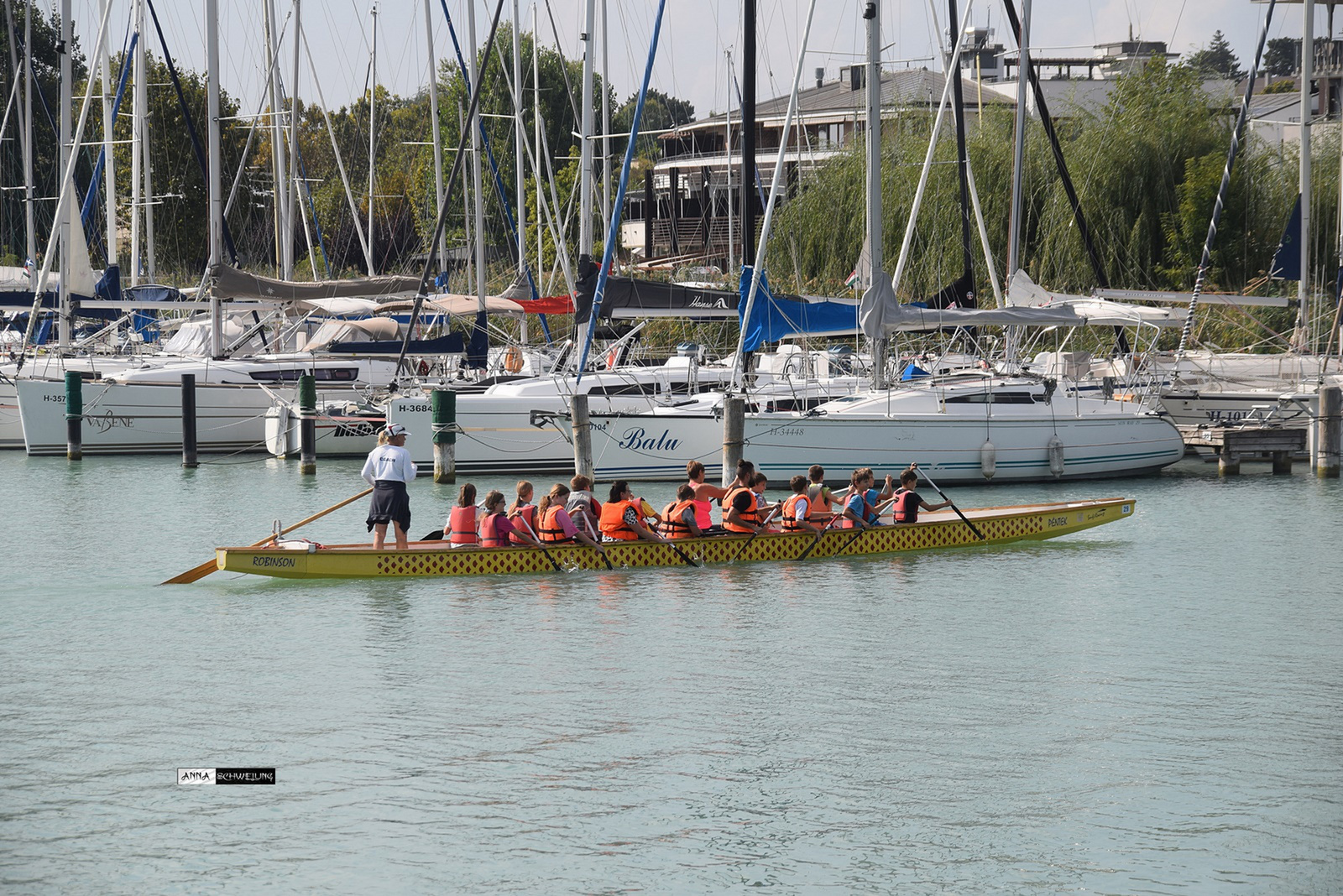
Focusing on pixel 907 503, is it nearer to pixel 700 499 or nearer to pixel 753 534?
pixel 753 534

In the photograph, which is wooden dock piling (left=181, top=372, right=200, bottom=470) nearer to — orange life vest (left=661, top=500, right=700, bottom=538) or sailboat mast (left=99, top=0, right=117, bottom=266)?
sailboat mast (left=99, top=0, right=117, bottom=266)

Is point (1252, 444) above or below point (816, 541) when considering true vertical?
above

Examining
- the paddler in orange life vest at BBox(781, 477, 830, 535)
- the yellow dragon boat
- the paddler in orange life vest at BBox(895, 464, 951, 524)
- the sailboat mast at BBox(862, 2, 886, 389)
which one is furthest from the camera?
the sailboat mast at BBox(862, 2, 886, 389)

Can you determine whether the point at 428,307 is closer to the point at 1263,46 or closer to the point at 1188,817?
the point at 1263,46

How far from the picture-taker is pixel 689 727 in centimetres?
1265

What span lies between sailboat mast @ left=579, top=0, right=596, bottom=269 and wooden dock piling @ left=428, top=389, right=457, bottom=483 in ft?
11.4

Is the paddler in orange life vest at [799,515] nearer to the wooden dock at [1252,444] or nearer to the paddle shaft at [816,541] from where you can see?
the paddle shaft at [816,541]

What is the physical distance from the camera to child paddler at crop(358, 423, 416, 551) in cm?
1792

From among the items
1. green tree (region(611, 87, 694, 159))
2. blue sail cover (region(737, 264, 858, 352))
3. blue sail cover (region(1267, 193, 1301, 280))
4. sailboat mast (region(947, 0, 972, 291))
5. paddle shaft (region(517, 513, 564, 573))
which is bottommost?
paddle shaft (region(517, 513, 564, 573))

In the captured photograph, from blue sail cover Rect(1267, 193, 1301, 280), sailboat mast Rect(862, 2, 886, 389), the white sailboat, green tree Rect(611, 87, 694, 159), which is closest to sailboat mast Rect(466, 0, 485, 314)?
the white sailboat

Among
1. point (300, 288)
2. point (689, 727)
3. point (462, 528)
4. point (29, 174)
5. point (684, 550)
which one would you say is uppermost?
point (29, 174)

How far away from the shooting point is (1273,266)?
103 ft

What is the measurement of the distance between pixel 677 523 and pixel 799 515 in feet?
5.60

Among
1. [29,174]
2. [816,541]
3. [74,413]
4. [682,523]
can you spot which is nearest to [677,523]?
[682,523]
